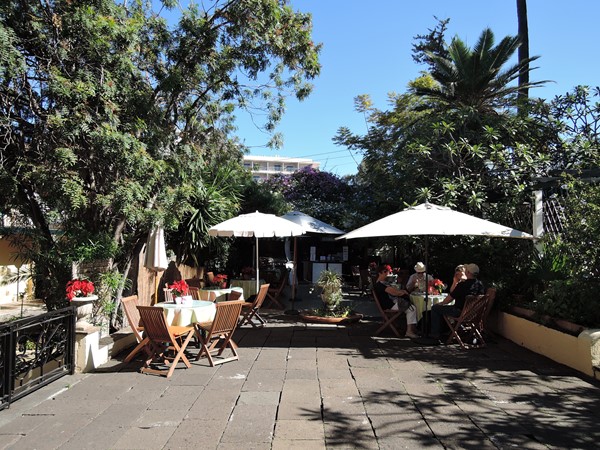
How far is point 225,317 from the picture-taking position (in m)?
5.18

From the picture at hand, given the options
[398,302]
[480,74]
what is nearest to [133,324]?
[398,302]

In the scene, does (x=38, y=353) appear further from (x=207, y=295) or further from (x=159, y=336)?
(x=207, y=295)

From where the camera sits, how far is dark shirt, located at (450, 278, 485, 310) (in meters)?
6.05

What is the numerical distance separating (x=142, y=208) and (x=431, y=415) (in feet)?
15.0

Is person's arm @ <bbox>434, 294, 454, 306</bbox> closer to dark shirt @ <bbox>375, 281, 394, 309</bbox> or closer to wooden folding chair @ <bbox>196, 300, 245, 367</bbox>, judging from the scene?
dark shirt @ <bbox>375, 281, 394, 309</bbox>

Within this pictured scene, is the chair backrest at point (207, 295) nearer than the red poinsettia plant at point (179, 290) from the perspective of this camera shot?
No

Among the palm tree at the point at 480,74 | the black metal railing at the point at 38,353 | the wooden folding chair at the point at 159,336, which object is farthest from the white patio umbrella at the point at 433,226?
the palm tree at the point at 480,74

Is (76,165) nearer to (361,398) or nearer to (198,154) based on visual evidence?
(198,154)

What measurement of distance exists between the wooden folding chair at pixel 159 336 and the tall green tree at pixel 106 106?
4.82 feet

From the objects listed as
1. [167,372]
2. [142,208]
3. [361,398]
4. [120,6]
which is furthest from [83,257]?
[361,398]

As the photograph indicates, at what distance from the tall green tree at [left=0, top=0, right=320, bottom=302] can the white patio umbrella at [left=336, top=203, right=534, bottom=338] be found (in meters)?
3.03

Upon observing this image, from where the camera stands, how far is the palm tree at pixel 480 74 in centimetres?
968

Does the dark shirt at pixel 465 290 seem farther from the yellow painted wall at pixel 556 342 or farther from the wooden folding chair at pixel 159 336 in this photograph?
the wooden folding chair at pixel 159 336

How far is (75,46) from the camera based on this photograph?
18.5 feet
